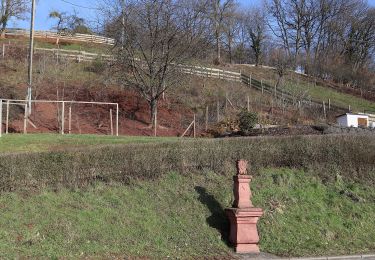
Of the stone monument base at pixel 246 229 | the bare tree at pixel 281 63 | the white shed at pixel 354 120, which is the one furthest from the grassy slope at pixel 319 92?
the stone monument base at pixel 246 229

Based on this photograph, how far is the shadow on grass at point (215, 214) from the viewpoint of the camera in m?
11.8

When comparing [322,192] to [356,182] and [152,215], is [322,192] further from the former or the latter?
[152,215]

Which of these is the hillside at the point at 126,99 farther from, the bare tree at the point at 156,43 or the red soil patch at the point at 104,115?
the bare tree at the point at 156,43

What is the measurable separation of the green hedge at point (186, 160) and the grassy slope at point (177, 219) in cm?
31

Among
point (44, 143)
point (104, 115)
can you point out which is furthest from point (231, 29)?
point (44, 143)

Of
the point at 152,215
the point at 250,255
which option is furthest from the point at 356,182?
the point at 152,215

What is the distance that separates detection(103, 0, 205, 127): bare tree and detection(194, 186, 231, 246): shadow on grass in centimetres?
1624

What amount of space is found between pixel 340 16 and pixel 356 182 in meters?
62.7

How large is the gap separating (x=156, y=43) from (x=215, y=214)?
18.1m

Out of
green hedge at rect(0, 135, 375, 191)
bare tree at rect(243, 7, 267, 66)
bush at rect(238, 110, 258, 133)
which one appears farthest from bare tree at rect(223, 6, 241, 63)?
green hedge at rect(0, 135, 375, 191)

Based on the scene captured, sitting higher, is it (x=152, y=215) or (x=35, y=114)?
(x=35, y=114)

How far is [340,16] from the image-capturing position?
73000mm

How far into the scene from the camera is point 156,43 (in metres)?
28.9

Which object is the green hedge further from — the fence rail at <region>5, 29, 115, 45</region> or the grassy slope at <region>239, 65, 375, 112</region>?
the fence rail at <region>5, 29, 115, 45</region>
